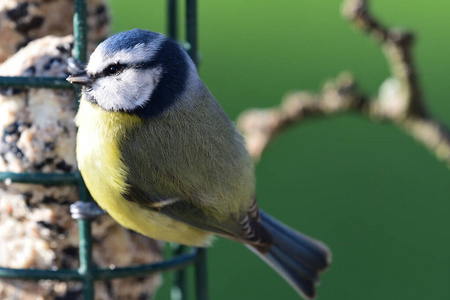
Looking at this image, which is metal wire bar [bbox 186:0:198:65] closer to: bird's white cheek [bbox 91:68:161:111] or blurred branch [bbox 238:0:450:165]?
blurred branch [bbox 238:0:450:165]

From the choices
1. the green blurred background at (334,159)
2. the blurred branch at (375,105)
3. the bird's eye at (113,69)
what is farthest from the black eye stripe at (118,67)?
the green blurred background at (334,159)

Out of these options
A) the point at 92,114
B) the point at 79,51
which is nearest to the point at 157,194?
the point at 92,114

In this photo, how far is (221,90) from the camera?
432 centimetres

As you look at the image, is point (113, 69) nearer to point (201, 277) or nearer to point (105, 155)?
point (105, 155)

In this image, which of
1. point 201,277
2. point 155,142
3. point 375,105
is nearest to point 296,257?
point 201,277

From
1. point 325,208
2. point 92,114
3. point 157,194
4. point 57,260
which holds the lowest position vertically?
point 325,208

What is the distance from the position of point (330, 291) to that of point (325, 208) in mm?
405

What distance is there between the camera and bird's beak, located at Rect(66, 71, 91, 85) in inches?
81.5

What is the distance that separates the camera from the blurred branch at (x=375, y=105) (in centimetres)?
213

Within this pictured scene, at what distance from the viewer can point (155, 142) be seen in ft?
7.13

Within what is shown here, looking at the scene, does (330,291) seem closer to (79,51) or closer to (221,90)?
(221,90)

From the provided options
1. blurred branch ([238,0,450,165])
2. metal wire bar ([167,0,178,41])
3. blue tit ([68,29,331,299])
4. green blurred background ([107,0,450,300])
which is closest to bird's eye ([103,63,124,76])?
blue tit ([68,29,331,299])

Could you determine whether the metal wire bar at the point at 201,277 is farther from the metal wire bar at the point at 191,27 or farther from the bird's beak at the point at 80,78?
the bird's beak at the point at 80,78

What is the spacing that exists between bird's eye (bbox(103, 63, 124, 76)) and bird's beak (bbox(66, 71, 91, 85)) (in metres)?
0.05
